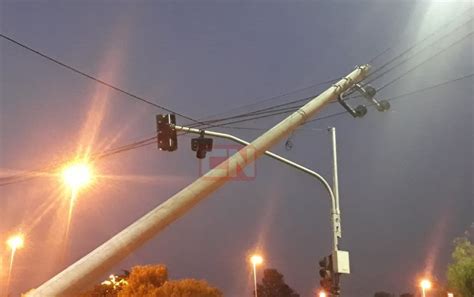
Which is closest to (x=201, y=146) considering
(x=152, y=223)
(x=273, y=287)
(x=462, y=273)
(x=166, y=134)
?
(x=166, y=134)

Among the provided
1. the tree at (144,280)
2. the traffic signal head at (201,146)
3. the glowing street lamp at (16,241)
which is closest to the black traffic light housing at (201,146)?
the traffic signal head at (201,146)

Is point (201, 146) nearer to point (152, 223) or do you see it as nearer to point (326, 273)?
point (152, 223)

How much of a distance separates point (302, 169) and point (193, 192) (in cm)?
565

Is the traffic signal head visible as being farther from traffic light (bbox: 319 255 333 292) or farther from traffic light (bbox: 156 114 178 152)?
traffic light (bbox: 319 255 333 292)

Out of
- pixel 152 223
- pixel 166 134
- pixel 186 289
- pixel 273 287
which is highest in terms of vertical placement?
pixel 273 287

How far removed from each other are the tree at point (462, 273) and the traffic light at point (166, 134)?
44692mm

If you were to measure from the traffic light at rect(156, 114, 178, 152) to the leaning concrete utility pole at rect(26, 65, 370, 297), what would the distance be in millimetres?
2107

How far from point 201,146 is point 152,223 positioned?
361cm

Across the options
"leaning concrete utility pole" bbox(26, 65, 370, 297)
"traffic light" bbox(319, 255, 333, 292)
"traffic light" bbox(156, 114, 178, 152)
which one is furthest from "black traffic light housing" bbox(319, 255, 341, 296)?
"traffic light" bbox(156, 114, 178, 152)

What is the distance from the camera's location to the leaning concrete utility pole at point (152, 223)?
758 cm

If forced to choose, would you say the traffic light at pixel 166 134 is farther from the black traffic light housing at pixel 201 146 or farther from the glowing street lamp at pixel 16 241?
the glowing street lamp at pixel 16 241

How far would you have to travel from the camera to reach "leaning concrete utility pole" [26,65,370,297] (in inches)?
299

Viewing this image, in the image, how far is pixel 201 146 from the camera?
11828 mm

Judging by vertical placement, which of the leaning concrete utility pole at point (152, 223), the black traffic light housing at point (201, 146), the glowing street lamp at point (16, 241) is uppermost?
the glowing street lamp at point (16, 241)
